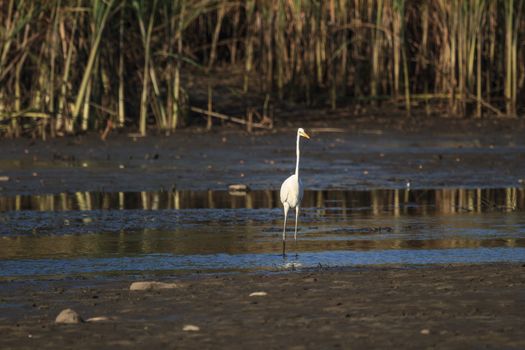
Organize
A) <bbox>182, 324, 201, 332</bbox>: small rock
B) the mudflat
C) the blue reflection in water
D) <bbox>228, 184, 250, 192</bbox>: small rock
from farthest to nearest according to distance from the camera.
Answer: <bbox>228, 184, 250, 192</bbox>: small rock → the blue reflection in water → <bbox>182, 324, 201, 332</bbox>: small rock → the mudflat

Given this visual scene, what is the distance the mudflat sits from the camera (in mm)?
5777

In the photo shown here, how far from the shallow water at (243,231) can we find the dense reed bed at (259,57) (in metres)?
4.52

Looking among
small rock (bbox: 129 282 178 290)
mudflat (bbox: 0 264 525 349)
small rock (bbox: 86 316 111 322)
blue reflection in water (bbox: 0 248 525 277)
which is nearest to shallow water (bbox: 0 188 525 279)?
blue reflection in water (bbox: 0 248 525 277)

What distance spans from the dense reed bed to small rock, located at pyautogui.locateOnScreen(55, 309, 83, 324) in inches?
417

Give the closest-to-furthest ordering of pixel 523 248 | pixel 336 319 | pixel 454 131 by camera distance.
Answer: pixel 336 319 < pixel 523 248 < pixel 454 131

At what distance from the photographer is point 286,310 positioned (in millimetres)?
6477

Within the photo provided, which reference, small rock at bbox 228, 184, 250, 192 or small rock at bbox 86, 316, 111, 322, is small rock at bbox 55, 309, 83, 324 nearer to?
small rock at bbox 86, 316, 111, 322

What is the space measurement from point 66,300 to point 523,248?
11.5ft

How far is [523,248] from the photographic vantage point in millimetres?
8969

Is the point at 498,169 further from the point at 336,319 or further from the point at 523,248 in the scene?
Result: the point at 336,319

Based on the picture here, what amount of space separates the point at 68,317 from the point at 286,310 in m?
1.08

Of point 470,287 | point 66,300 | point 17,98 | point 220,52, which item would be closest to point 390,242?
point 470,287

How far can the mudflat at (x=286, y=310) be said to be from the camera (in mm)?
5777

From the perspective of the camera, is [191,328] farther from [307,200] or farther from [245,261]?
[307,200]
